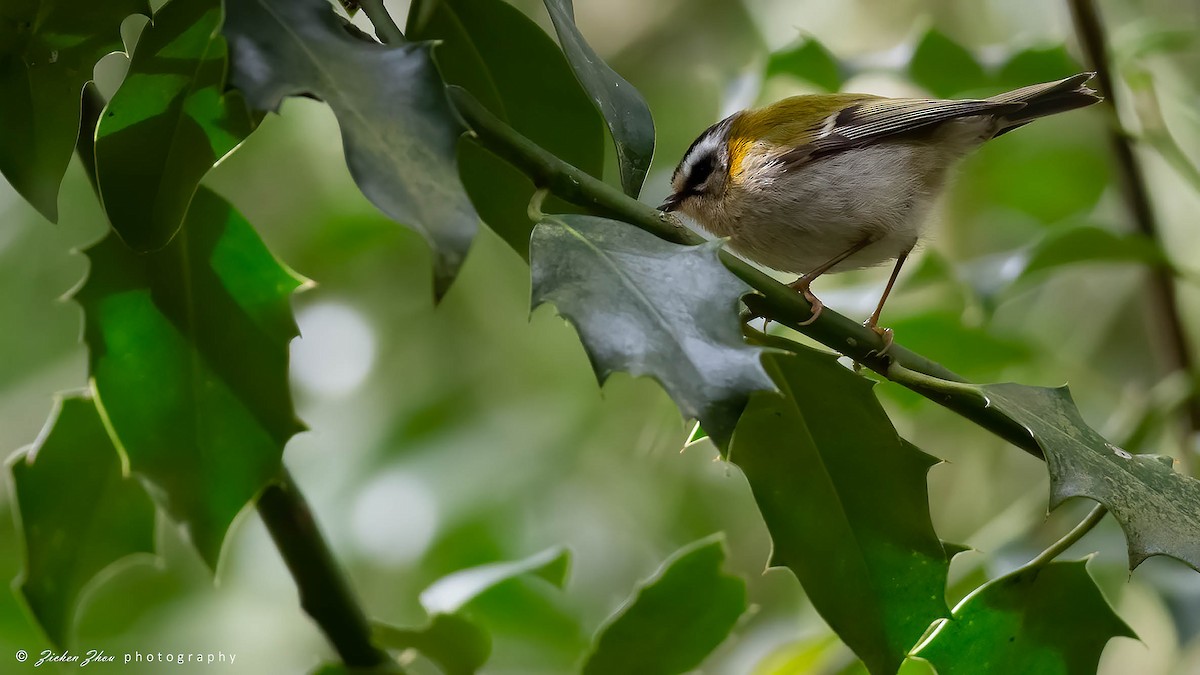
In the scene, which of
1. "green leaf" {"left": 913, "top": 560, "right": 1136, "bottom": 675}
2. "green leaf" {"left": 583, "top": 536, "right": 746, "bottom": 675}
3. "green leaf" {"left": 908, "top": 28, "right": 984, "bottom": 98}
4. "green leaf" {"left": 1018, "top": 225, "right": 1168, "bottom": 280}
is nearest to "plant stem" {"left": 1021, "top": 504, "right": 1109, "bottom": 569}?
"green leaf" {"left": 913, "top": 560, "right": 1136, "bottom": 675}

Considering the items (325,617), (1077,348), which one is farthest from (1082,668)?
(1077,348)

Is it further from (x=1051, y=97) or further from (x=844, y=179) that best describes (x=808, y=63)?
(x=1051, y=97)

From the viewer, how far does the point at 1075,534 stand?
1092 millimetres

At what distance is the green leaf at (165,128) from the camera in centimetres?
106

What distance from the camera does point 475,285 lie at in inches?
148

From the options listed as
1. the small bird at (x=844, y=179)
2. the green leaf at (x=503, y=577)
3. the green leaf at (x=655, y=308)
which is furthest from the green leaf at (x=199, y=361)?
the small bird at (x=844, y=179)

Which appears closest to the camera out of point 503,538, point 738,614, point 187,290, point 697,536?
point 187,290

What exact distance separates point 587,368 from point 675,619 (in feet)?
7.81

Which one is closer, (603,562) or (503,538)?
(503,538)

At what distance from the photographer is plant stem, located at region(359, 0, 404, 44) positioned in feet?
3.28

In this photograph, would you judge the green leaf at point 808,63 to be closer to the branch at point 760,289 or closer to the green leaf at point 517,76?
the green leaf at point 517,76

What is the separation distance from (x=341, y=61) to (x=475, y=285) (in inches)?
115

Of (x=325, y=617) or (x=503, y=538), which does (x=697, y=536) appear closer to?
(x=503, y=538)

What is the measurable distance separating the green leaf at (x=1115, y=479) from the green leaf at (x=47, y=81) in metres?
0.92
